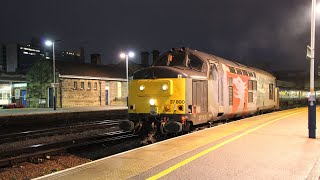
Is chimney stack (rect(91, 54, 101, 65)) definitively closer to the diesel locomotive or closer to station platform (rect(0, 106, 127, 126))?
station platform (rect(0, 106, 127, 126))

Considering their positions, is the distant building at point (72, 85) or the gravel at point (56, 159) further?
the distant building at point (72, 85)

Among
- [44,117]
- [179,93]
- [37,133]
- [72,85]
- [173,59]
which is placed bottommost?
[37,133]

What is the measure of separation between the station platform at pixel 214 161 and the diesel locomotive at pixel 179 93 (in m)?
1.05

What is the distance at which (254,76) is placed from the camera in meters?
19.5

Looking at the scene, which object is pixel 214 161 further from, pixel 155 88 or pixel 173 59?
pixel 173 59

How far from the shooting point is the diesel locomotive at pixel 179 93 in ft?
37.3

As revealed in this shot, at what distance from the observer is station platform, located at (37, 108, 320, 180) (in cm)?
665

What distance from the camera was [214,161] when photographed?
7.68 m

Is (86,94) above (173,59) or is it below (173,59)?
below

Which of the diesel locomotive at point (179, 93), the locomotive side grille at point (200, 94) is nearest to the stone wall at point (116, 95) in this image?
the diesel locomotive at point (179, 93)

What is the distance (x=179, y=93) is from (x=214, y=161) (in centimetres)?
402

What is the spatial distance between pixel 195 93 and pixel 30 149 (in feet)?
21.1

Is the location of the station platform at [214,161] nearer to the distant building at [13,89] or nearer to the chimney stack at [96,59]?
the distant building at [13,89]

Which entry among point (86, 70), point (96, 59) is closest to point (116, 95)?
point (86, 70)
